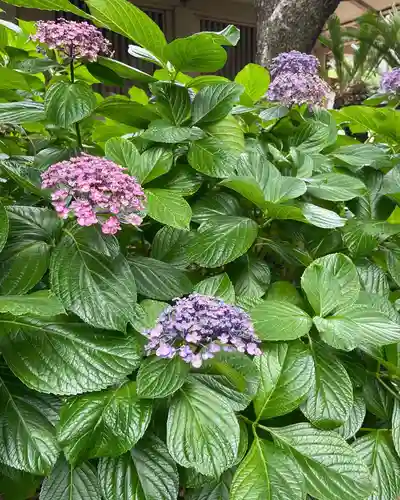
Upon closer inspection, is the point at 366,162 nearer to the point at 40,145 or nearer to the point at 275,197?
the point at 275,197

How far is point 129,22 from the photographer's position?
0.58 metres

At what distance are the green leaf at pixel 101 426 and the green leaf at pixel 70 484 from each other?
4 centimetres

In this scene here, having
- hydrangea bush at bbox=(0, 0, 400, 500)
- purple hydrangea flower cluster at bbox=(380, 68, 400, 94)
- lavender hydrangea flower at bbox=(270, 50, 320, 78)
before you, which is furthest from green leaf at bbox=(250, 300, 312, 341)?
purple hydrangea flower cluster at bbox=(380, 68, 400, 94)

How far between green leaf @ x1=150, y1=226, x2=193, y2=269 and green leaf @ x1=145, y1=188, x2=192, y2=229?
0.20ft

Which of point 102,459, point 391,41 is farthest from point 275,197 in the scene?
point 391,41

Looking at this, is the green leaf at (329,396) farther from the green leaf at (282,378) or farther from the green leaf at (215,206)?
the green leaf at (215,206)

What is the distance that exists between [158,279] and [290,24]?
1.59 metres

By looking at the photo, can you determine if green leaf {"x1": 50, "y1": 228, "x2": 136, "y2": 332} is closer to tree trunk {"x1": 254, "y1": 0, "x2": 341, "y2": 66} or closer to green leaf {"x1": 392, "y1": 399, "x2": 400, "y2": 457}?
green leaf {"x1": 392, "y1": 399, "x2": 400, "y2": 457}

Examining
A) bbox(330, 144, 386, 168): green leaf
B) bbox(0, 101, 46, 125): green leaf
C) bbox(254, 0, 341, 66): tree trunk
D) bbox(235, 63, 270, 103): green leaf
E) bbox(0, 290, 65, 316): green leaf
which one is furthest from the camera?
bbox(254, 0, 341, 66): tree trunk

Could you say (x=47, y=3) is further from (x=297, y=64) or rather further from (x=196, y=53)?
(x=297, y=64)

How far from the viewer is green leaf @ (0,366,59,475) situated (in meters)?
0.42

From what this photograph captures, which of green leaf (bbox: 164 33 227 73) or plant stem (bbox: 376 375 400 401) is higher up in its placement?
green leaf (bbox: 164 33 227 73)

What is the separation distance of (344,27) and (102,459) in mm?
6380

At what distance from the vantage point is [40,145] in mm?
763
